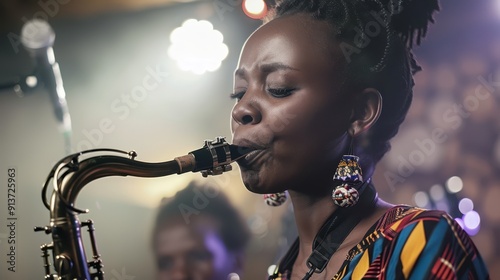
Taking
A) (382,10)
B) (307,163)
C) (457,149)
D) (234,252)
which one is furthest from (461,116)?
(234,252)

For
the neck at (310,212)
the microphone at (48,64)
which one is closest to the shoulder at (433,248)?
the neck at (310,212)

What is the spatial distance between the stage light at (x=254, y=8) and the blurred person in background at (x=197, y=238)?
100 cm

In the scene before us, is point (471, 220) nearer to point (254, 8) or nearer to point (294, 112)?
point (294, 112)

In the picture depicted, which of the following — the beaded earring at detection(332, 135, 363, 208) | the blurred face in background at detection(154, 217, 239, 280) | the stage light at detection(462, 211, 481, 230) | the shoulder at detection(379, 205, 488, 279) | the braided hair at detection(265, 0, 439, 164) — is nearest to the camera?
the shoulder at detection(379, 205, 488, 279)

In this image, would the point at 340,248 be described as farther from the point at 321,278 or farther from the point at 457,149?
the point at 457,149

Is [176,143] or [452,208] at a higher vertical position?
[176,143]

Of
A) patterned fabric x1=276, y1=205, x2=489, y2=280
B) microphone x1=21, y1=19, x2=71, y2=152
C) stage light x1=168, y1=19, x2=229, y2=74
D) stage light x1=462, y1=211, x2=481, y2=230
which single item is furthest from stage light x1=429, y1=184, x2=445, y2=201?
microphone x1=21, y1=19, x2=71, y2=152

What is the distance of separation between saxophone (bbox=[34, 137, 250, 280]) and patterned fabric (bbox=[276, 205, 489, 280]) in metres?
0.54

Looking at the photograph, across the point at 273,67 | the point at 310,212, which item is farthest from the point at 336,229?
the point at 273,67

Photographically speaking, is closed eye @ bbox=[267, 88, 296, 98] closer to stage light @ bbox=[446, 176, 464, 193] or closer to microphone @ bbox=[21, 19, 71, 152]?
stage light @ bbox=[446, 176, 464, 193]

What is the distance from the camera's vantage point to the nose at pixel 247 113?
2.04 m

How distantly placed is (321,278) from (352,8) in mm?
956

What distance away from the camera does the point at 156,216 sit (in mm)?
3361

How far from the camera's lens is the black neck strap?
202 centimetres
